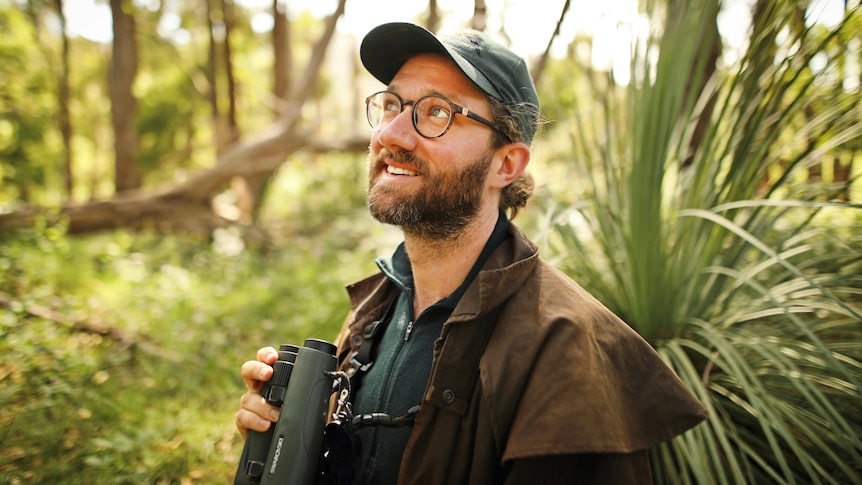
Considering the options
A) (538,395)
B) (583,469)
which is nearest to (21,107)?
(538,395)

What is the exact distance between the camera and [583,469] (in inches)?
51.6

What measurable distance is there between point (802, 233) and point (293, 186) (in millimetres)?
14680

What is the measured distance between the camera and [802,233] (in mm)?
2273

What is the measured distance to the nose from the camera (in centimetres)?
175

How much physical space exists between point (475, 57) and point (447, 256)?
0.70m

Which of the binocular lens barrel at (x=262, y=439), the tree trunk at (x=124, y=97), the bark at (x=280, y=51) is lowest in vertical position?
the binocular lens barrel at (x=262, y=439)

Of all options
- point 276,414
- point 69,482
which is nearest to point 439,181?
point 276,414

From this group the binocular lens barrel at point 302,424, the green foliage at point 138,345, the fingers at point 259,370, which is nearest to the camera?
the binocular lens barrel at point 302,424

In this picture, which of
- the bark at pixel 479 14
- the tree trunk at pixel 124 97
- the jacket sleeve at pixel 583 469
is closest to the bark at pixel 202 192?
the tree trunk at pixel 124 97

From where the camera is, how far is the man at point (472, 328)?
130cm

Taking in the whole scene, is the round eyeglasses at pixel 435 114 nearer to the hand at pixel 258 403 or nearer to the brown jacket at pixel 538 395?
the brown jacket at pixel 538 395

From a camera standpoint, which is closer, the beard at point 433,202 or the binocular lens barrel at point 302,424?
the binocular lens barrel at point 302,424

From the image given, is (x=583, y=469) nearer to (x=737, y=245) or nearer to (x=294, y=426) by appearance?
(x=294, y=426)

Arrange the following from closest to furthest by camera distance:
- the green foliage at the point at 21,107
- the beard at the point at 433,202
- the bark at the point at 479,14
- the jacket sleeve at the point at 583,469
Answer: the jacket sleeve at the point at 583,469 → the beard at the point at 433,202 → the bark at the point at 479,14 → the green foliage at the point at 21,107
